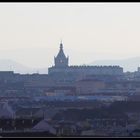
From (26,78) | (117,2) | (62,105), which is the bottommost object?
(117,2)

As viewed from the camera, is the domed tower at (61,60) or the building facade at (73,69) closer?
the building facade at (73,69)

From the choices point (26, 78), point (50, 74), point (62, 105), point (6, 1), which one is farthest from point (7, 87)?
point (6, 1)

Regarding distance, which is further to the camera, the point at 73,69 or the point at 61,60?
the point at 61,60

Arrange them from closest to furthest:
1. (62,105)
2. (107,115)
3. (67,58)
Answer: (107,115), (62,105), (67,58)

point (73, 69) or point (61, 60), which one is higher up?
point (61, 60)

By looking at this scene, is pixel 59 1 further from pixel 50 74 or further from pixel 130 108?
pixel 50 74

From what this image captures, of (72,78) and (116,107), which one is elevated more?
(72,78)

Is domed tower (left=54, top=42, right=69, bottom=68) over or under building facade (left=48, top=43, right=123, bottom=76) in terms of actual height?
over

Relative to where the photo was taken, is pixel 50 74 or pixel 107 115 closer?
pixel 107 115

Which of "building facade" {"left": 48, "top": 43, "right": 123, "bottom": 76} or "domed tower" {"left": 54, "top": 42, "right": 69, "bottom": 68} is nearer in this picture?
"building facade" {"left": 48, "top": 43, "right": 123, "bottom": 76}

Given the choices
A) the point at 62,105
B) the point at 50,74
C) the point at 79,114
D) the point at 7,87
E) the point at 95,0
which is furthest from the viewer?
the point at 50,74

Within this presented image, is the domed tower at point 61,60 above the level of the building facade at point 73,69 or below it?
above
